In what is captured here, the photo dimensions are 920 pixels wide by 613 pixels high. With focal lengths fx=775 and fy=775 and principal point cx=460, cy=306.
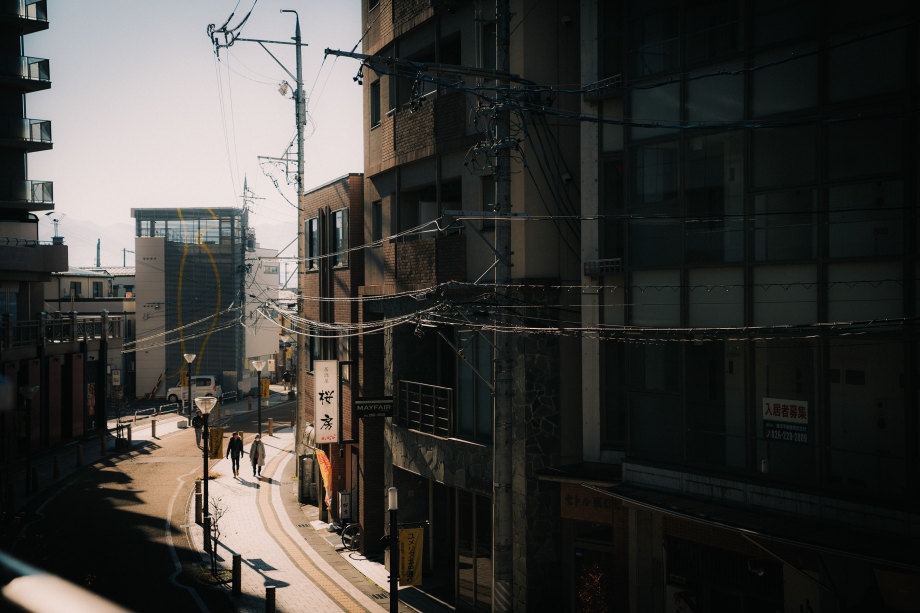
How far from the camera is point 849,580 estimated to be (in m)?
12.5

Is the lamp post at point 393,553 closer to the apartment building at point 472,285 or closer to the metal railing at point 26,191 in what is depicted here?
the apartment building at point 472,285

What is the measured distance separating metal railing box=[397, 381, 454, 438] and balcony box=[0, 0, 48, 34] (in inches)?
1518

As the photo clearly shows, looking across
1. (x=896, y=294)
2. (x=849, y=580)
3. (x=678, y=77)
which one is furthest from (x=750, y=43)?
(x=849, y=580)

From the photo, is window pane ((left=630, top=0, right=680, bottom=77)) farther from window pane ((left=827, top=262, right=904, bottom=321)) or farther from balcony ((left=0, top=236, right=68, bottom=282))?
balcony ((left=0, top=236, right=68, bottom=282))

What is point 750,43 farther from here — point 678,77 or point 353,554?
point 353,554

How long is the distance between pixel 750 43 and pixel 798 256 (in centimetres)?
388

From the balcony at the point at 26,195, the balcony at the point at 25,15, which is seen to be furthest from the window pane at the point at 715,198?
the balcony at the point at 25,15

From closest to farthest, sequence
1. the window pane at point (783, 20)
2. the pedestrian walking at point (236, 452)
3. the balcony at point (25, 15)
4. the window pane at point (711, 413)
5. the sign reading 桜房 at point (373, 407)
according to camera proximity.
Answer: the window pane at point (783, 20), the window pane at point (711, 413), the sign reading 桜房 at point (373, 407), the pedestrian walking at point (236, 452), the balcony at point (25, 15)

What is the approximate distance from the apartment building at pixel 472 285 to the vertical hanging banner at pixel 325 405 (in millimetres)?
1003

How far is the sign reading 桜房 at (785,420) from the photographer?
13211mm

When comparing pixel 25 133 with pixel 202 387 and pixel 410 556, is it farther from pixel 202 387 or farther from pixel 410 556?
pixel 410 556

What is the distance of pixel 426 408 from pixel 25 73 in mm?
39299

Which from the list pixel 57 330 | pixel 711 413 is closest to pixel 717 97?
pixel 711 413

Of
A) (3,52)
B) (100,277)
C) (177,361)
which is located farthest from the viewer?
(100,277)
